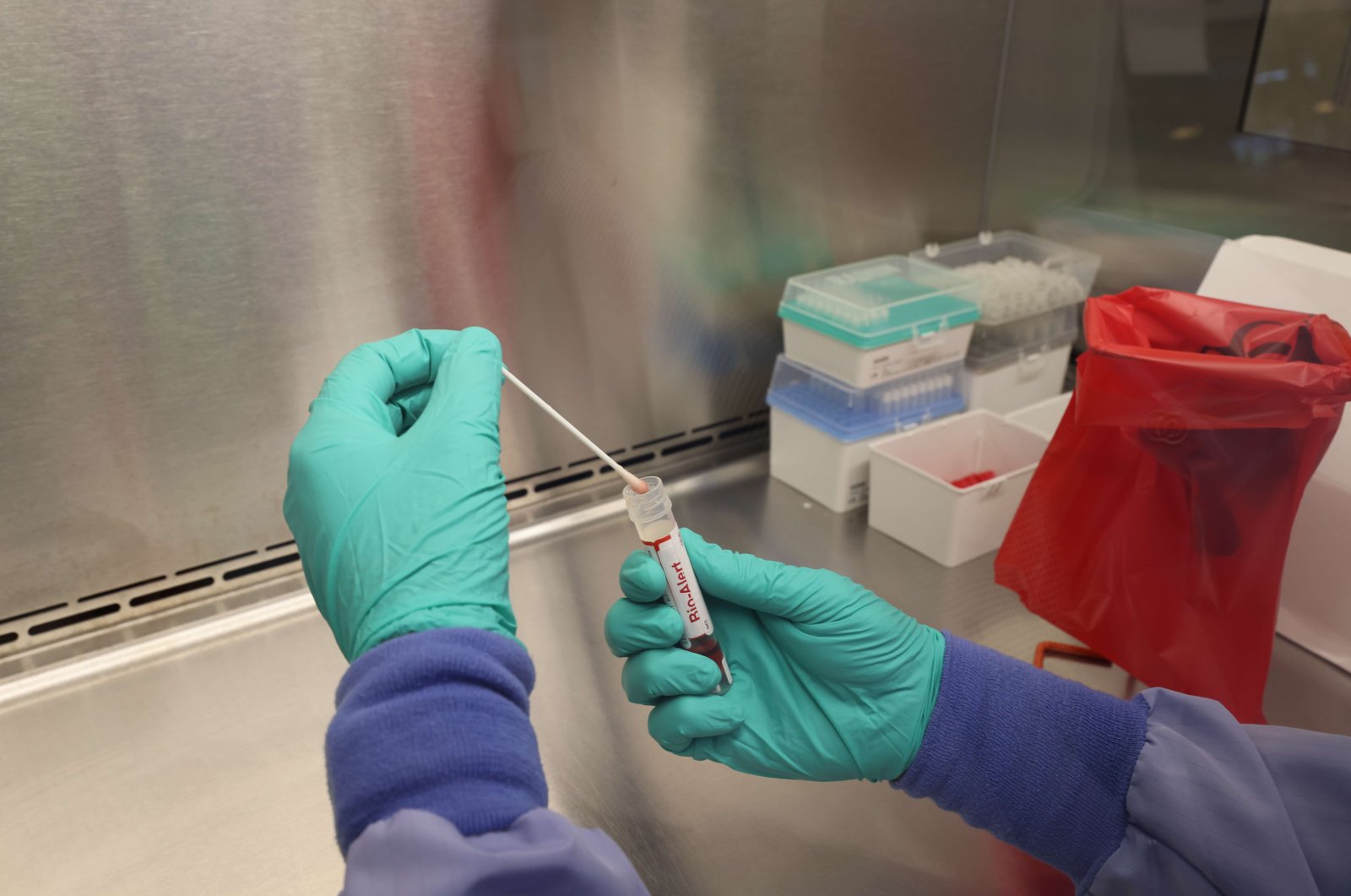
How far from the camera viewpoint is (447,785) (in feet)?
1.93

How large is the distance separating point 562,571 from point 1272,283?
989 mm

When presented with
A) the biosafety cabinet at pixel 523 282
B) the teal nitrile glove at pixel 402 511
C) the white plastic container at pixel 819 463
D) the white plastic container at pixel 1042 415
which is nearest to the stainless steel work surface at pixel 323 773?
the biosafety cabinet at pixel 523 282

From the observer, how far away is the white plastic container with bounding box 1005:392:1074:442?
1476mm

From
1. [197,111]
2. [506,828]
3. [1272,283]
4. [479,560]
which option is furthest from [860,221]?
[506,828]

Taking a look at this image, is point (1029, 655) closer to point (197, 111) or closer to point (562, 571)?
point (562, 571)

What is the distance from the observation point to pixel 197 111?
1.11m

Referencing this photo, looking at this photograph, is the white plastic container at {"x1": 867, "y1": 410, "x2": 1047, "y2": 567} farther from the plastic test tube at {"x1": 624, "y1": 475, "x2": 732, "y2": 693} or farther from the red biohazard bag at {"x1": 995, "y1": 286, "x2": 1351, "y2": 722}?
the plastic test tube at {"x1": 624, "y1": 475, "x2": 732, "y2": 693}

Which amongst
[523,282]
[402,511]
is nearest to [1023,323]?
[523,282]

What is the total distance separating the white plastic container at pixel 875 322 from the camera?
1390 millimetres

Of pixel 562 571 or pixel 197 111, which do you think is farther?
pixel 562 571

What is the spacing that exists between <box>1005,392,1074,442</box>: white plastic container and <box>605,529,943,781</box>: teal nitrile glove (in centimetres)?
66

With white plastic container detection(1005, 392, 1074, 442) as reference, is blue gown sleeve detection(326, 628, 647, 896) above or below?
above

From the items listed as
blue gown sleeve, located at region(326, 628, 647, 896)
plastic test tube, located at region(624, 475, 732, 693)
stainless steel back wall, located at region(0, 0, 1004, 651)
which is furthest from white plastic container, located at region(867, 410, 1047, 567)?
blue gown sleeve, located at region(326, 628, 647, 896)

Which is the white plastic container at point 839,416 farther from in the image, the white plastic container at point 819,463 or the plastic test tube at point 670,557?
the plastic test tube at point 670,557
